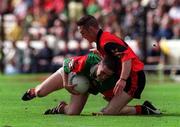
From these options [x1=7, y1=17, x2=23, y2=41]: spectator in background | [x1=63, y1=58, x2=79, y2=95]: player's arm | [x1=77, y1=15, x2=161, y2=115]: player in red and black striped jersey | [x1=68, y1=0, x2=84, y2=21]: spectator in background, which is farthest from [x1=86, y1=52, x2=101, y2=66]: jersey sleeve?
[x1=68, y1=0, x2=84, y2=21]: spectator in background

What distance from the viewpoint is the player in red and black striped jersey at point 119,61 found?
12.1 metres

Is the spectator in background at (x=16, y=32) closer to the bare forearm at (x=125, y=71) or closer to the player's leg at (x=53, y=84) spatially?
the player's leg at (x=53, y=84)

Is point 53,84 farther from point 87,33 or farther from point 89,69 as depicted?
point 87,33

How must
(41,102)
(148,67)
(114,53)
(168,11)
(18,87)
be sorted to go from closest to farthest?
1. (114,53)
2. (41,102)
3. (18,87)
4. (148,67)
5. (168,11)

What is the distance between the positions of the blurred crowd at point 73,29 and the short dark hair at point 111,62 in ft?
49.3

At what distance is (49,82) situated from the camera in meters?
12.6

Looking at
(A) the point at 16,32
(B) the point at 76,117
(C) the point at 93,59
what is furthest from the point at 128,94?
(A) the point at 16,32

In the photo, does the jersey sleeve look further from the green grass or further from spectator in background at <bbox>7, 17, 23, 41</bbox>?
spectator in background at <bbox>7, 17, 23, 41</bbox>

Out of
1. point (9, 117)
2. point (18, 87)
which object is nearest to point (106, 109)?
point (9, 117)

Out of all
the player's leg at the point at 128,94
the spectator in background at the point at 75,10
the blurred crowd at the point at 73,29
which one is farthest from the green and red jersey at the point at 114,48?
the spectator in background at the point at 75,10

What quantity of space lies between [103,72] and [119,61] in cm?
32

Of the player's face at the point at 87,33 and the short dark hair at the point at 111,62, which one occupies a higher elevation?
the player's face at the point at 87,33

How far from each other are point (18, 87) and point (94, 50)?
919 cm

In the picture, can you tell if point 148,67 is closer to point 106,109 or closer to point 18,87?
point 18,87
